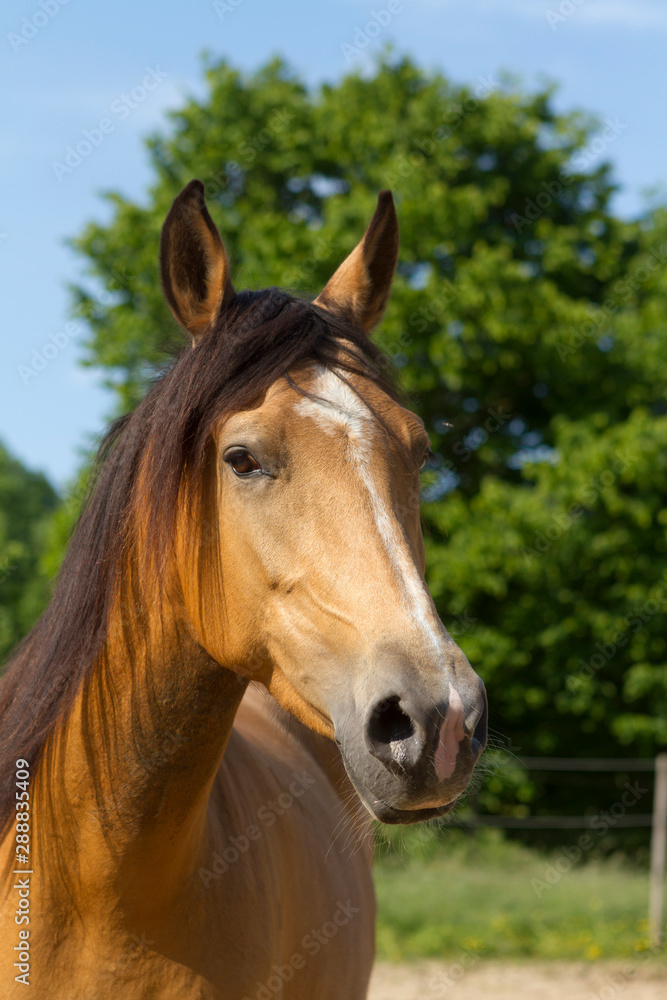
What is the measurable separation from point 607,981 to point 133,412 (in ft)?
22.7

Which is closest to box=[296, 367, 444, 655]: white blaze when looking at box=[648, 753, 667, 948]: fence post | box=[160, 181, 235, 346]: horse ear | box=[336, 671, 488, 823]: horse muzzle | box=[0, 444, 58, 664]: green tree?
box=[336, 671, 488, 823]: horse muzzle

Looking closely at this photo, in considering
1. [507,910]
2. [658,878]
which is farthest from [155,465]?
[658,878]

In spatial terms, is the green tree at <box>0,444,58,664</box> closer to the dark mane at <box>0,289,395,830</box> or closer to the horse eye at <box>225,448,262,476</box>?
the dark mane at <box>0,289,395,830</box>

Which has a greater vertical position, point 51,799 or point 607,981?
point 51,799

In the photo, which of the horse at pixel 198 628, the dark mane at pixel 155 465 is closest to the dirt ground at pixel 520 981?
the horse at pixel 198 628

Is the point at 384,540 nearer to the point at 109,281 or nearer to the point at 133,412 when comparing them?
the point at 133,412

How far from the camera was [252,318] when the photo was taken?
6.70 ft

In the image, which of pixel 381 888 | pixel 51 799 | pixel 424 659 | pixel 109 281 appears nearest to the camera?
pixel 424 659

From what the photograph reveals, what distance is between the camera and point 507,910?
858 centimetres

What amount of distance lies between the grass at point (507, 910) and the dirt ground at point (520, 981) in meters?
0.26

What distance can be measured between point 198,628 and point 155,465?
1.28 ft

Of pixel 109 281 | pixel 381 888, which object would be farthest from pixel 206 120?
pixel 381 888

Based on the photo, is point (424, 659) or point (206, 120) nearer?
point (424, 659)

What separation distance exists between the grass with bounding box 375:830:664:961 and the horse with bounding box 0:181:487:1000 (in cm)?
633
